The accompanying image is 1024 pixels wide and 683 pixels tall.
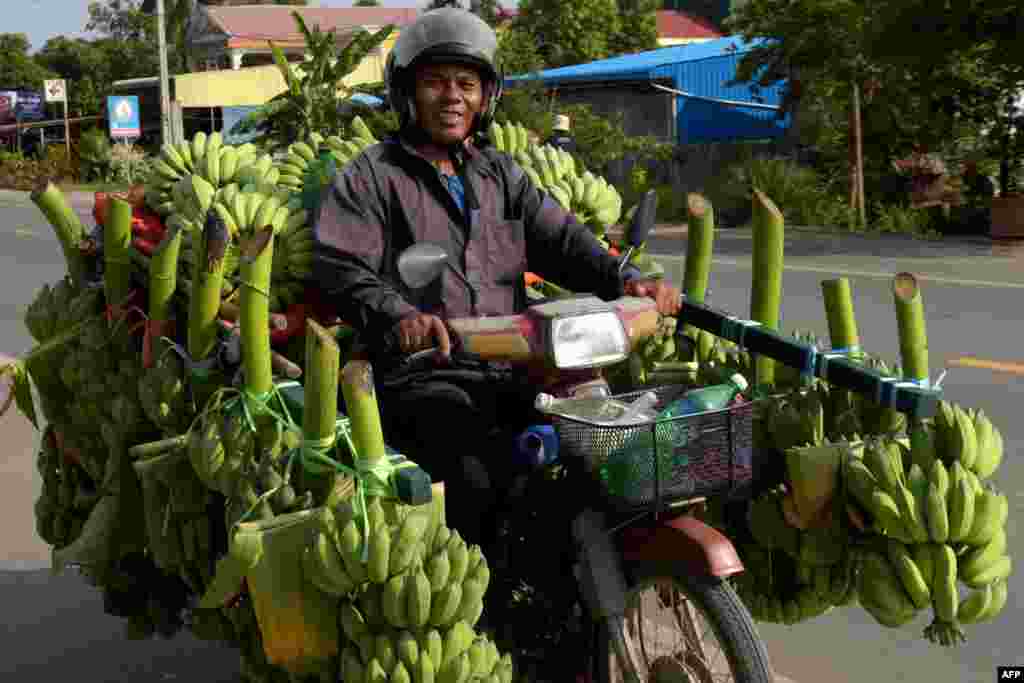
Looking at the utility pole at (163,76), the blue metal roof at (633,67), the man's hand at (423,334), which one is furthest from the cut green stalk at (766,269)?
the blue metal roof at (633,67)

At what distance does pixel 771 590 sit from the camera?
137 inches

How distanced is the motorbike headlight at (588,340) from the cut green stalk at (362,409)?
424 mm

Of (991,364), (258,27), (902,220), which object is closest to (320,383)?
(991,364)

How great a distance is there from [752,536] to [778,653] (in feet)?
3.22

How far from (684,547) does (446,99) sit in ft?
4.51

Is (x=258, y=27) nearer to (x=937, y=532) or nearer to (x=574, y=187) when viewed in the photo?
(x=574, y=187)

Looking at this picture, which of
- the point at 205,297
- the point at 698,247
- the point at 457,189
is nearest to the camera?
the point at 205,297

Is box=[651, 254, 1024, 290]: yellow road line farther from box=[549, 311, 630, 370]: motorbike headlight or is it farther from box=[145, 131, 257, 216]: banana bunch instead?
box=[549, 311, 630, 370]: motorbike headlight

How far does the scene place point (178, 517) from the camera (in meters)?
3.45

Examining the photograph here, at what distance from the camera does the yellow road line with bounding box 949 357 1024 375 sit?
28.5 feet

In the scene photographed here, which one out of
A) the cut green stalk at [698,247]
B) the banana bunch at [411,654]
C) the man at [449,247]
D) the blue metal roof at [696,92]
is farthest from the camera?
the blue metal roof at [696,92]

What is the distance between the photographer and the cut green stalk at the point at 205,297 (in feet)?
10.8

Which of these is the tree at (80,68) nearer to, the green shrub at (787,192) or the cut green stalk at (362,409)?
the green shrub at (787,192)

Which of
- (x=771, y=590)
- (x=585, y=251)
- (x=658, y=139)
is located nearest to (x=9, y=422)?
(x=585, y=251)
